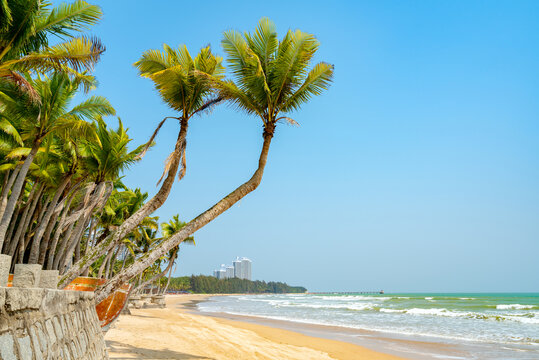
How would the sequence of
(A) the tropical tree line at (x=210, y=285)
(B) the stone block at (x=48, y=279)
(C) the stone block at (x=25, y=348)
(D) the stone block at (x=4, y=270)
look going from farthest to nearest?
(A) the tropical tree line at (x=210, y=285) → (B) the stone block at (x=48, y=279) → (D) the stone block at (x=4, y=270) → (C) the stone block at (x=25, y=348)

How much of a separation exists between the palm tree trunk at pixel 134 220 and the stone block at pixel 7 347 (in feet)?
15.8

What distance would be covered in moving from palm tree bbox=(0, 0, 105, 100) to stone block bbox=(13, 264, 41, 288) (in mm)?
A: 6154

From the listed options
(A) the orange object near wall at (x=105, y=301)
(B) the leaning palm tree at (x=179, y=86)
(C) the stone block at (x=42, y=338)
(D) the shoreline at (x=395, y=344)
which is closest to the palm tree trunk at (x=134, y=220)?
(B) the leaning palm tree at (x=179, y=86)

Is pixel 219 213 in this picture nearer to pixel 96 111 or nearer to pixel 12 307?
pixel 12 307

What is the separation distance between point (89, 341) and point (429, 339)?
15.4 metres

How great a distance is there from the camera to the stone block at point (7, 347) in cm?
198

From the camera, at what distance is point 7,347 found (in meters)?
2.03

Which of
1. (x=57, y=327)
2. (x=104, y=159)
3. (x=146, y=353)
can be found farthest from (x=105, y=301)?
(x=57, y=327)

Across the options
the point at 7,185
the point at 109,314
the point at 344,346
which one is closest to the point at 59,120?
the point at 7,185

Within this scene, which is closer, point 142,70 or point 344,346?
point 142,70

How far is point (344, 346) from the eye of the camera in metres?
13.6

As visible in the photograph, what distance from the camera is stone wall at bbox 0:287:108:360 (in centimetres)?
209

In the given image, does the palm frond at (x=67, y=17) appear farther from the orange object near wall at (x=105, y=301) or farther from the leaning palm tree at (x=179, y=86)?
the orange object near wall at (x=105, y=301)

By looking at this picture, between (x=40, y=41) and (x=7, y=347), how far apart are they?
339 inches
